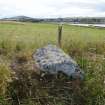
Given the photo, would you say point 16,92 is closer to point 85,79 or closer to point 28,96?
point 28,96

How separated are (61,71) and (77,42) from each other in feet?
9.73

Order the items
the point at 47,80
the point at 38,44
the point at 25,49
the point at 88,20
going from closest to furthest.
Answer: the point at 47,80
the point at 25,49
the point at 38,44
the point at 88,20

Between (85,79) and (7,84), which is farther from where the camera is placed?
(85,79)

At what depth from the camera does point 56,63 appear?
9812mm

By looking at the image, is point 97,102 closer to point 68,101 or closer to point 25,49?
point 68,101

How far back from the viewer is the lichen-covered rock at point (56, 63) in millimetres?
9742

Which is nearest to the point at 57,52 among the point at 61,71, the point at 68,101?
the point at 61,71

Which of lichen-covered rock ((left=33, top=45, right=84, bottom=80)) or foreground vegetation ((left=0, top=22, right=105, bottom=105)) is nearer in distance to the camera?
foreground vegetation ((left=0, top=22, right=105, bottom=105))

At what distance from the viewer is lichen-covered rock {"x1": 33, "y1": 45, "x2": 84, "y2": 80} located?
9.74 m

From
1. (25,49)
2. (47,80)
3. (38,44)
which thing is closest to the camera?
(47,80)

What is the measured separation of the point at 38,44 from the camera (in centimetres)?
1238

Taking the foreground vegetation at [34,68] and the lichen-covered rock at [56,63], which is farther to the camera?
the lichen-covered rock at [56,63]

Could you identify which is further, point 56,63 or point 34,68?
point 56,63

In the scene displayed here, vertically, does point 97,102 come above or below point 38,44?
below
